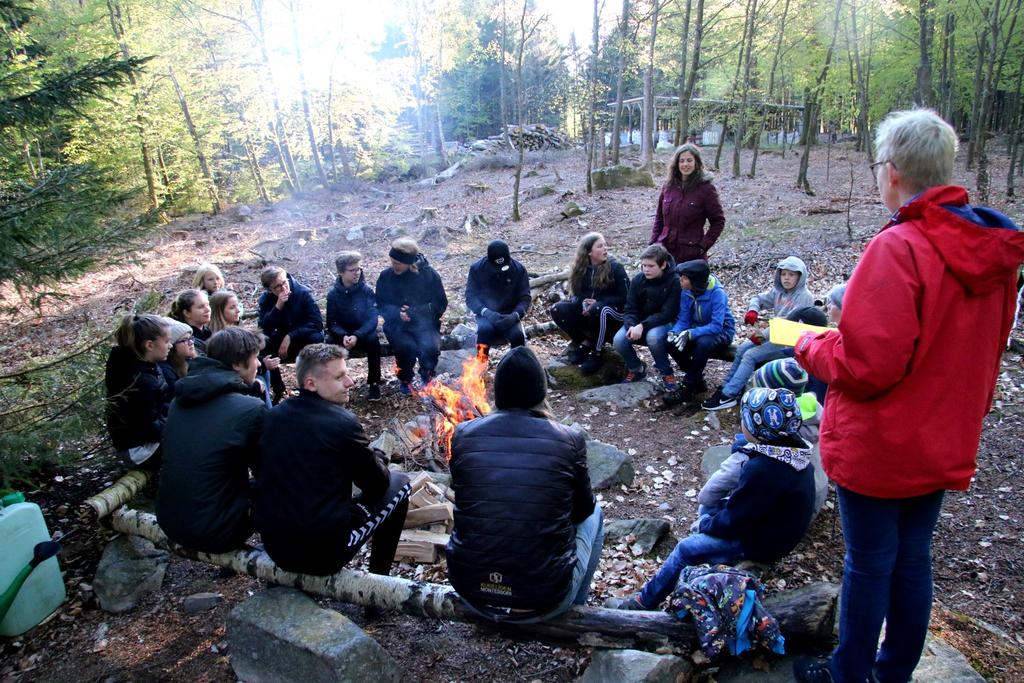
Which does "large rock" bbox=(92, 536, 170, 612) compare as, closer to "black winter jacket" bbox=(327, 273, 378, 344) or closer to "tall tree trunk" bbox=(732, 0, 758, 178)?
"black winter jacket" bbox=(327, 273, 378, 344)

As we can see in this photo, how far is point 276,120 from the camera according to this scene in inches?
942

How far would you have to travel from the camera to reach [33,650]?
326 cm

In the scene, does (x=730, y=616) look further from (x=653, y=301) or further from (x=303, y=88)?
(x=303, y=88)

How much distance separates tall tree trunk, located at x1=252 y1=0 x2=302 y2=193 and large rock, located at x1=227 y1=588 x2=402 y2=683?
23768 millimetres

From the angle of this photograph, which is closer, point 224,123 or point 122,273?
point 122,273

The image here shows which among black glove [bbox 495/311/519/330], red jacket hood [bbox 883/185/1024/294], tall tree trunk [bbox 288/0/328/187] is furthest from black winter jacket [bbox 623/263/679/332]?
tall tree trunk [bbox 288/0/328/187]

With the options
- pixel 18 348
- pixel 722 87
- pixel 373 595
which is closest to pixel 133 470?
pixel 373 595

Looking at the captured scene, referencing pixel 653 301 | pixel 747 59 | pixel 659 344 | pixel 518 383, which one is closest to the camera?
pixel 518 383

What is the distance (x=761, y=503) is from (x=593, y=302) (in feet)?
13.2

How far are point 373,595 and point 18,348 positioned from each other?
415 inches

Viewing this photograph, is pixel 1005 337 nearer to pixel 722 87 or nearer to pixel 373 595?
pixel 373 595

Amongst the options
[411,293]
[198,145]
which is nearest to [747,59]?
[411,293]

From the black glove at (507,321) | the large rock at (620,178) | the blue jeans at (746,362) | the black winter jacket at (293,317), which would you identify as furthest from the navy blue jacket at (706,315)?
the large rock at (620,178)

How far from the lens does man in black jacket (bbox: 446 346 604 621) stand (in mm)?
2473
